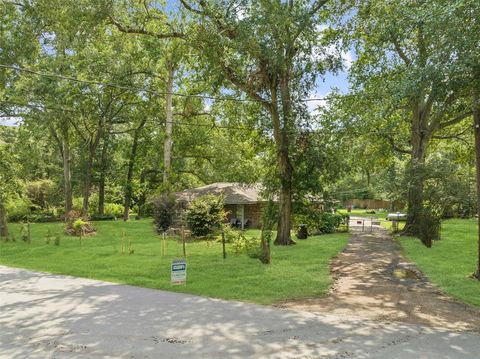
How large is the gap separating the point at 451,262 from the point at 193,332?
10902 millimetres

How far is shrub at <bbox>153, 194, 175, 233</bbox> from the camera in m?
22.7

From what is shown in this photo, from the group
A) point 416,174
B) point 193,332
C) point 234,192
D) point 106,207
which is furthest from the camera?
point 106,207

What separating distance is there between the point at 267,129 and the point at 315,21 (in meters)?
5.71

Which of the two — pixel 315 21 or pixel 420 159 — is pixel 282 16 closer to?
pixel 315 21

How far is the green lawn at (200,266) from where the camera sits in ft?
32.0

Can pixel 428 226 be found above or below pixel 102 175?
below

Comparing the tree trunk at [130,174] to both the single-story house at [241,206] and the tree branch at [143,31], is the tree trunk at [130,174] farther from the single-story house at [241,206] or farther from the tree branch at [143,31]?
the tree branch at [143,31]

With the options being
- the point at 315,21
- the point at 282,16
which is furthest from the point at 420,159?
the point at 282,16

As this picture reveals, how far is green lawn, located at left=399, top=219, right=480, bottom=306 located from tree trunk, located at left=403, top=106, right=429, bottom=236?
1496 millimetres

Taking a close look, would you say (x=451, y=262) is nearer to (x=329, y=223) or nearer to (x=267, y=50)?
(x=267, y=50)

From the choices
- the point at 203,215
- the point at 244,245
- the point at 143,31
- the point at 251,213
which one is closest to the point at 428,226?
the point at 244,245

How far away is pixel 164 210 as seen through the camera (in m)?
22.8

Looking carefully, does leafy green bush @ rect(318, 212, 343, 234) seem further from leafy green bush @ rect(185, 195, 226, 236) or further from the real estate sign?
the real estate sign

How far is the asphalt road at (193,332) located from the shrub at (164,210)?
544 inches
